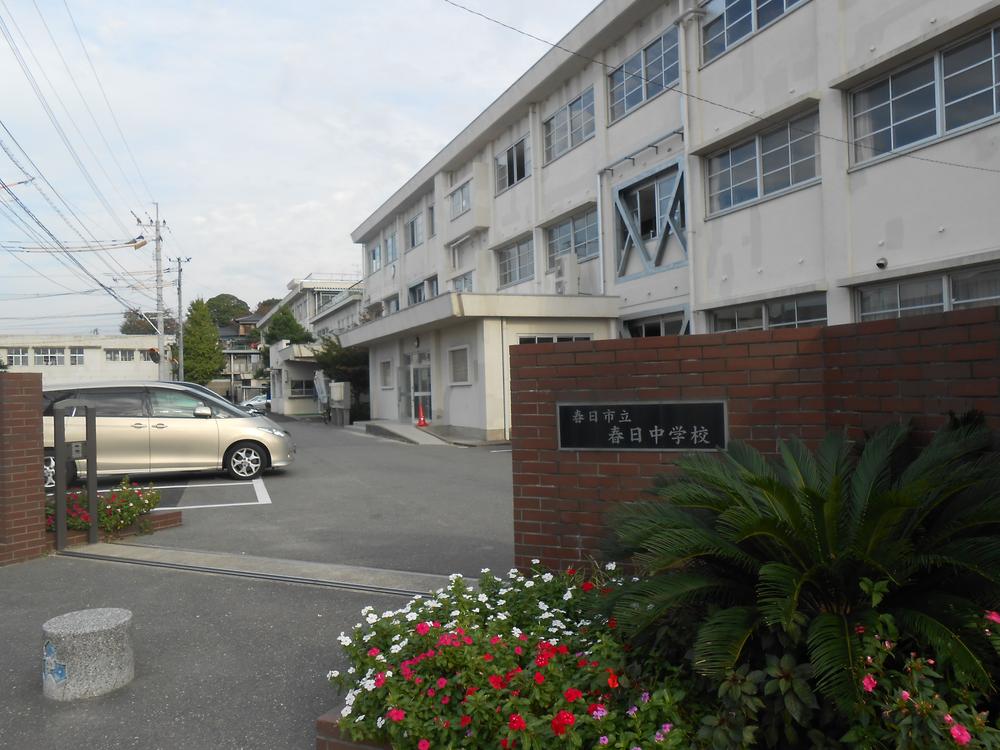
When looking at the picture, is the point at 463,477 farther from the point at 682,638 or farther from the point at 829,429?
the point at 682,638

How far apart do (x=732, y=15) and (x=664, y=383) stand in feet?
45.0

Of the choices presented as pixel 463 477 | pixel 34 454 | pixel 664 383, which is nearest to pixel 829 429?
pixel 664 383

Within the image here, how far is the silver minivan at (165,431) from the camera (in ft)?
41.5

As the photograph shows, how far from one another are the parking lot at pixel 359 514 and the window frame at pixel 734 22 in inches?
380

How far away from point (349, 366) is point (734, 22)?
26.7m

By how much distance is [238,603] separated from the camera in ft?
19.0

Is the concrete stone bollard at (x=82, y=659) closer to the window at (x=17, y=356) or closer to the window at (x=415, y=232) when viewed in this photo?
the window at (x=415, y=232)

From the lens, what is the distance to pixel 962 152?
11203mm

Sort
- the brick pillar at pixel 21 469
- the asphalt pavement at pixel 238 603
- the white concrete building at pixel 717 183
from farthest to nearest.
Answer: the white concrete building at pixel 717 183 < the brick pillar at pixel 21 469 < the asphalt pavement at pixel 238 603

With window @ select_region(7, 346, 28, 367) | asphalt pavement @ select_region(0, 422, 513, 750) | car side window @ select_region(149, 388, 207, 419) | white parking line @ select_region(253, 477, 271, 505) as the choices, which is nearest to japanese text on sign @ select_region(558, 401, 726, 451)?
asphalt pavement @ select_region(0, 422, 513, 750)

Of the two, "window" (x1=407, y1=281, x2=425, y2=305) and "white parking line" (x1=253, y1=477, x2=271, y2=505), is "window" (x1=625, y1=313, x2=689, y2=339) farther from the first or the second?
"window" (x1=407, y1=281, x2=425, y2=305)

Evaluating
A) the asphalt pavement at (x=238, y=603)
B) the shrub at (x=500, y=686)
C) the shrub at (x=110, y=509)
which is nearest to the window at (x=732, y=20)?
the asphalt pavement at (x=238, y=603)

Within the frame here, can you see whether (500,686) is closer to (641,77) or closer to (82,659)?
(82,659)

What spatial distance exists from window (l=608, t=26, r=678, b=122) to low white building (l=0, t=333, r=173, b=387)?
57.5m
